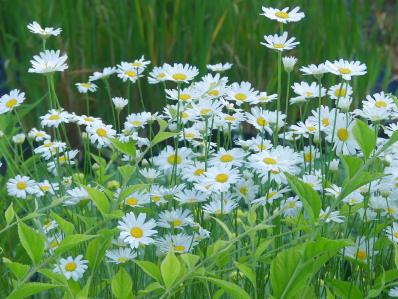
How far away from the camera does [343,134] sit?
171 cm

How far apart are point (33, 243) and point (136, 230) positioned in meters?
0.22

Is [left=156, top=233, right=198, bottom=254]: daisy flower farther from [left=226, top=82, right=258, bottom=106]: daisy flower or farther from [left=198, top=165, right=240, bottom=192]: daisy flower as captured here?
[left=226, top=82, right=258, bottom=106]: daisy flower

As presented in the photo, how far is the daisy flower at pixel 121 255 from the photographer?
5.14ft

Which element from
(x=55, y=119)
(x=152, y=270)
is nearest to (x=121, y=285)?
(x=152, y=270)

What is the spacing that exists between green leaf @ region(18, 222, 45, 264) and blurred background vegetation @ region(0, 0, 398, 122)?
215 centimetres

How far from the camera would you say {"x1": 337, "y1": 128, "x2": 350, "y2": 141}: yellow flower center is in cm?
170

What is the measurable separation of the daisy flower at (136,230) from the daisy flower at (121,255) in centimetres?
4

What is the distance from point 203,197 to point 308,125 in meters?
0.31

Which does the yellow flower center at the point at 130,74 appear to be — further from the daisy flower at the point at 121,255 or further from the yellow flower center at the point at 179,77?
the daisy flower at the point at 121,255

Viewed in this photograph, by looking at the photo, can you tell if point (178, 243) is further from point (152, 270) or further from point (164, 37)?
point (164, 37)

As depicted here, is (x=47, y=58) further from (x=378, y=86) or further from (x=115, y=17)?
(x=378, y=86)

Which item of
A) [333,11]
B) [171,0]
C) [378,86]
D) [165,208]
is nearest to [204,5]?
[171,0]

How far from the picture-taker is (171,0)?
12.1 ft

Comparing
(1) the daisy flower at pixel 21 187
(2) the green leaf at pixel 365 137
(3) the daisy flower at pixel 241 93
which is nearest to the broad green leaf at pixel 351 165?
(2) the green leaf at pixel 365 137
